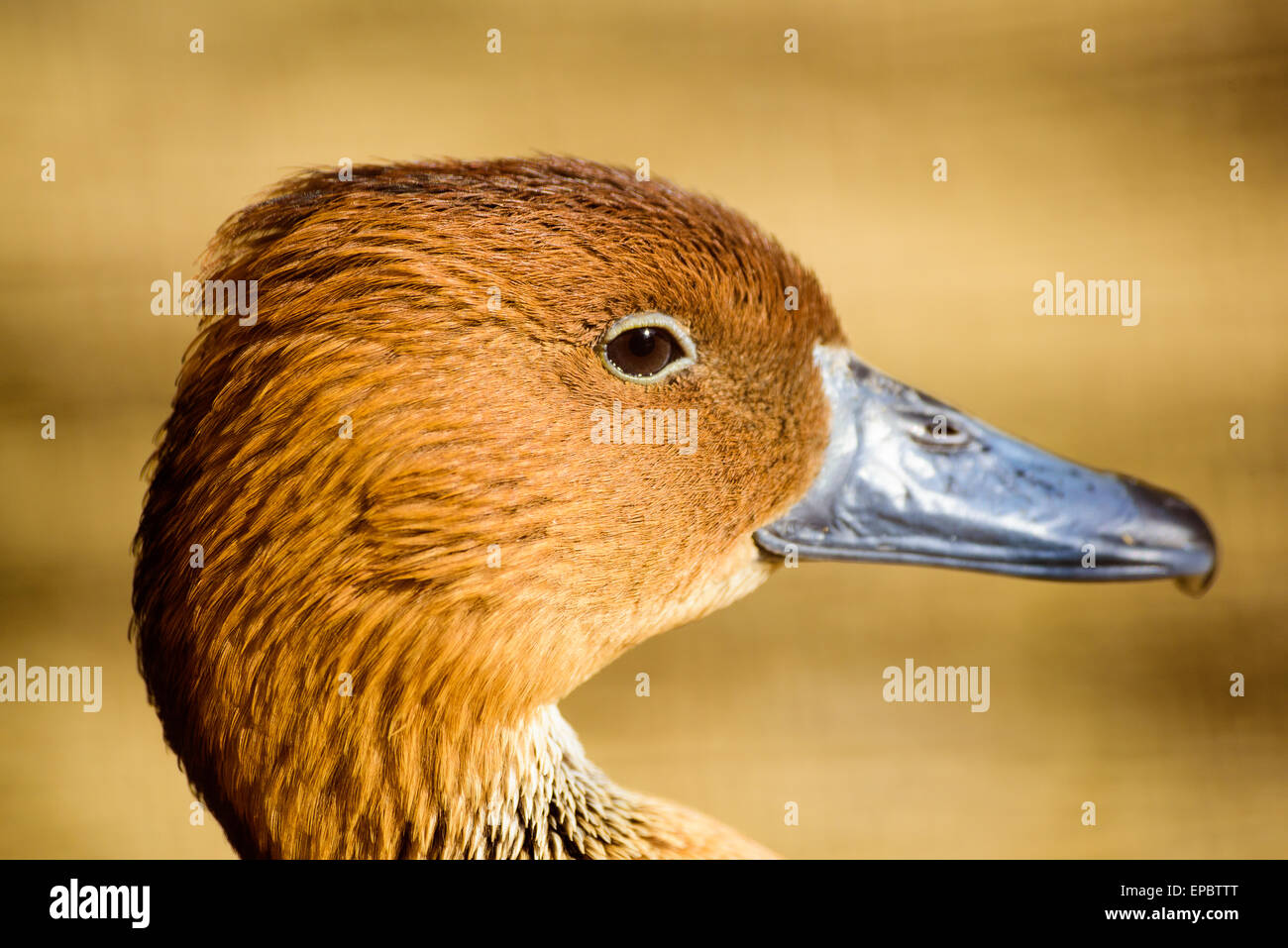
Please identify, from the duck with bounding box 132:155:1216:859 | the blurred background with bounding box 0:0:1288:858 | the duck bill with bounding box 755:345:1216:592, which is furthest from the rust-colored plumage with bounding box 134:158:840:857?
the blurred background with bounding box 0:0:1288:858

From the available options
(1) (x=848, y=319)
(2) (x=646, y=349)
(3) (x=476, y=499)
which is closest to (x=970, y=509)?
(2) (x=646, y=349)

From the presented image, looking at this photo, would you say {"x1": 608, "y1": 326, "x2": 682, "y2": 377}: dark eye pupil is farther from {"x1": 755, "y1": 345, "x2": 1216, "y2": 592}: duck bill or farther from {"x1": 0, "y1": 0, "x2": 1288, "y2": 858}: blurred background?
{"x1": 0, "y1": 0, "x2": 1288, "y2": 858}: blurred background

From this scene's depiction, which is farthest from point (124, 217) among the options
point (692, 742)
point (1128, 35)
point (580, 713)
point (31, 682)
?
point (1128, 35)

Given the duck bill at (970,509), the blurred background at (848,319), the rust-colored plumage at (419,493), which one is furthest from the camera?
the blurred background at (848,319)

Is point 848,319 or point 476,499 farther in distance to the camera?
point 848,319

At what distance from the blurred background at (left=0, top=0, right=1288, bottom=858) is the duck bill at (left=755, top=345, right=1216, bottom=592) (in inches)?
30.3

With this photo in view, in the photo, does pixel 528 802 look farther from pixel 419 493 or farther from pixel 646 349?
pixel 646 349

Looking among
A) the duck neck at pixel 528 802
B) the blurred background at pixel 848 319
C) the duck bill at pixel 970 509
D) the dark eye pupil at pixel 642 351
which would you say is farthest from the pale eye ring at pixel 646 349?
the blurred background at pixel 848 319

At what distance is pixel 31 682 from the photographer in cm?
171

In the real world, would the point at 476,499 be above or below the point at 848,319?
below

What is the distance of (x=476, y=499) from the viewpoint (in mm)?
800

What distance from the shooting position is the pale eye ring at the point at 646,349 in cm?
84

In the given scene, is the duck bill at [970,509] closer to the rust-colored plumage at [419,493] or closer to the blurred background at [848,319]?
the rust-colored plumage at [419,493]

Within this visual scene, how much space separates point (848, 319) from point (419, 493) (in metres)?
1.07
